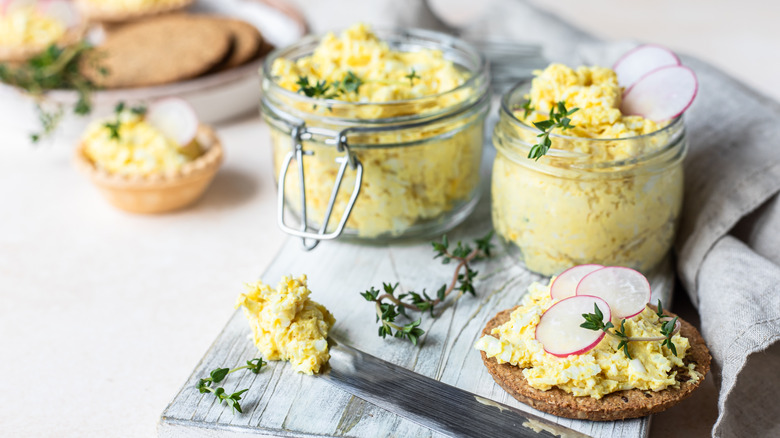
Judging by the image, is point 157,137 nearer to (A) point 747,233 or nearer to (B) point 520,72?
(B) point 520,72

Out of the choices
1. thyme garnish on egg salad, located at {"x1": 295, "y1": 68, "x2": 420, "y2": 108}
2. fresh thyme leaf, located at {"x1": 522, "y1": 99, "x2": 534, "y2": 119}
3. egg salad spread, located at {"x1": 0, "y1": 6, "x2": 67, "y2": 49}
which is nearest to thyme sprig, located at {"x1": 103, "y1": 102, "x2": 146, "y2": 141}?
thyme garnish on egg salad, located at {"x1": 295, "y1": 68, "x2": 420, "y2": 108}

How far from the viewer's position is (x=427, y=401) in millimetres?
1455

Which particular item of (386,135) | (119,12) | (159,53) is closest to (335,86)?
(386,135)

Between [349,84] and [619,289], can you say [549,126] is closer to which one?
[619,289]

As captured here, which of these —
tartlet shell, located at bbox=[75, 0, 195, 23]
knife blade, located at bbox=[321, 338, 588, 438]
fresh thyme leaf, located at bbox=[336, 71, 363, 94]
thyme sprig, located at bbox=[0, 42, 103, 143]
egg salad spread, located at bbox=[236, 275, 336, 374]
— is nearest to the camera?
knife blade, located at bbox=[321, 338, 588, 438]

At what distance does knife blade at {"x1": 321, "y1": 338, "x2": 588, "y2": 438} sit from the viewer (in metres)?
1.39

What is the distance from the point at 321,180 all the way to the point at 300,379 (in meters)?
0.61

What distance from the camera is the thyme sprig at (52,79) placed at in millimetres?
2686

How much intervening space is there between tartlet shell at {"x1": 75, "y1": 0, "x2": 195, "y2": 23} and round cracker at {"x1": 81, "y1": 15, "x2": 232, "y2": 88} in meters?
0.27

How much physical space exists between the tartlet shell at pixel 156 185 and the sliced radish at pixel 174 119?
0.10 m

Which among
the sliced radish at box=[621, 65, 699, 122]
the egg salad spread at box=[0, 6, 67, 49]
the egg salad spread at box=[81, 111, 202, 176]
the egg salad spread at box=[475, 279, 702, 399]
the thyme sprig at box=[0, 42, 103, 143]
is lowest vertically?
the egg salad spread at box=[0, 6, 67, 49]

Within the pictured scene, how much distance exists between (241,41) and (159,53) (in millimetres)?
361

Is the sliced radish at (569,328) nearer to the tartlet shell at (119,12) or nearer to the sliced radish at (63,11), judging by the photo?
the tartlet shell at (119,12)

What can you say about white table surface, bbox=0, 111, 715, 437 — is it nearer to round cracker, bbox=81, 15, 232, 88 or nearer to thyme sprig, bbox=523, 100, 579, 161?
round cracker, bbox=81, 15, 232, 88
